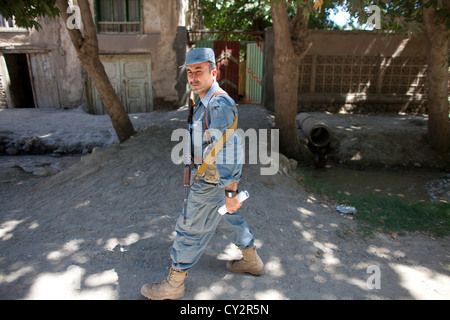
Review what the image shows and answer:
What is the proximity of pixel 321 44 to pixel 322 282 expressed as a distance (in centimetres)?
876

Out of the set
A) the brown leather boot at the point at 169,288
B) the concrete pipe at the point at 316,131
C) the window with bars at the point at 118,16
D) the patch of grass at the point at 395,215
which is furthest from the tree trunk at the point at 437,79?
the window with bars at the point at 118,16

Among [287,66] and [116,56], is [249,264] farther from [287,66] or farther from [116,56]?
[116,56]

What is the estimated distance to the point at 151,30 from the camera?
34.2 feet

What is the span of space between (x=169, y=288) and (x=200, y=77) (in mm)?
1616

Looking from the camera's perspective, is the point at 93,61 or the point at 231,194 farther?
the point at 93,61

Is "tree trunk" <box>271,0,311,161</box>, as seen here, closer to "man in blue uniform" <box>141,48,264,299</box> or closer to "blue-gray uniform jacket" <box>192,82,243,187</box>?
"man in blue uniform" <box>141,48,264,299</box>

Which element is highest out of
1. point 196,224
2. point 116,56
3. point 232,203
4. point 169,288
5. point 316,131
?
point 116,56

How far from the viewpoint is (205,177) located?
7.55ft

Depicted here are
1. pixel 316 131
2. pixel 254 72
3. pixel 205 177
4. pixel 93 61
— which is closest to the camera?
pixel 205 177

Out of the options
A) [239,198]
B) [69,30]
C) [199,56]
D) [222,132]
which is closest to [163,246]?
[239,198]

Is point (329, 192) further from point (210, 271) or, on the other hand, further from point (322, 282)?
point (210, 271)

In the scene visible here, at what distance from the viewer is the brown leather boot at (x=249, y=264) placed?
8.82 feet

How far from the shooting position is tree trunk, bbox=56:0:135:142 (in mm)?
5758

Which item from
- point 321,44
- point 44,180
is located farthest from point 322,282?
point 321,44
